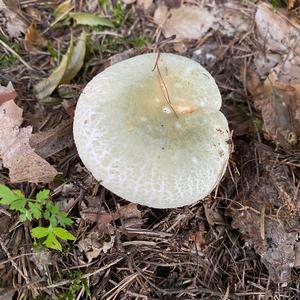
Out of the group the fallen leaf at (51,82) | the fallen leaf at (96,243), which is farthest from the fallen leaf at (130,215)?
the fallen leaf at (51,82)

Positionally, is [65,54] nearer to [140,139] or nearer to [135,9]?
[135,9]

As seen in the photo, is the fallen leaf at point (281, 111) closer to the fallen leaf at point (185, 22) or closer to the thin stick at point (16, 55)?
the fallen leaf at point (185, 22)

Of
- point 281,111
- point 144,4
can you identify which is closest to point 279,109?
point 281,111

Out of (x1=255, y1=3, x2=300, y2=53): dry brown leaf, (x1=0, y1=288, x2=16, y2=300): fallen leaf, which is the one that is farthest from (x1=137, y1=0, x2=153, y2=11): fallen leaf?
(x1=0, y1=288, x2=16, y2=300): fallen leaf

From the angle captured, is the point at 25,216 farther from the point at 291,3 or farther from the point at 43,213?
the point at 291,3

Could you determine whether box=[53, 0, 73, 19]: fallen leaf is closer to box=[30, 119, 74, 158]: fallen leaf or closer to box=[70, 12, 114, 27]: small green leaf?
box=[70, 12, 114, 27]: small green leaf

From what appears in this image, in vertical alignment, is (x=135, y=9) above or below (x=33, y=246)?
above

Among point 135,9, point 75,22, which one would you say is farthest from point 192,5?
point 75,22
